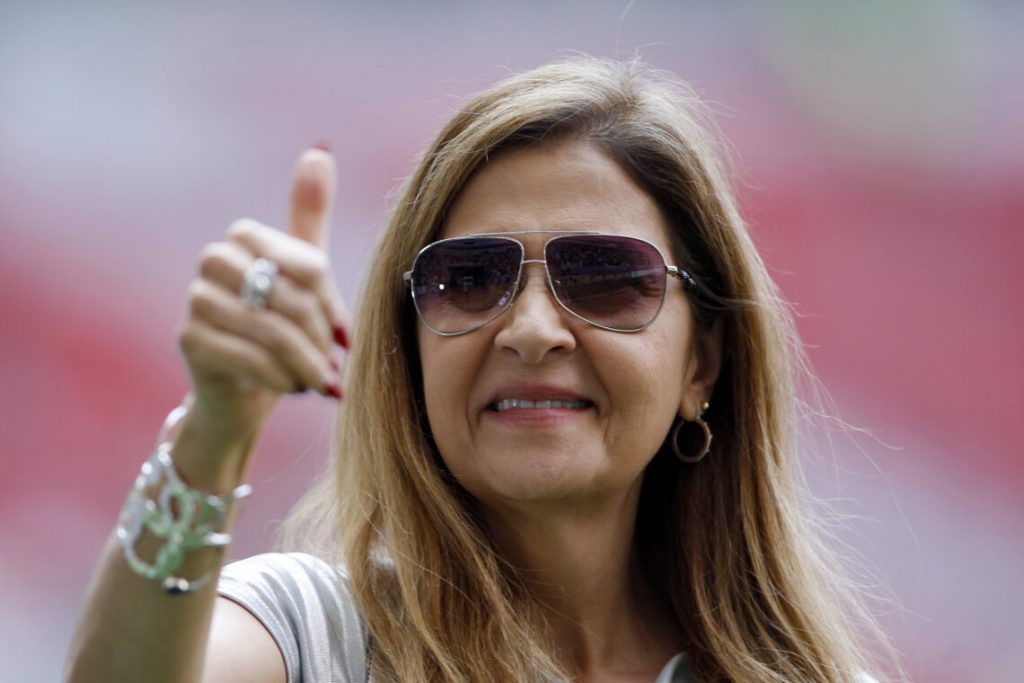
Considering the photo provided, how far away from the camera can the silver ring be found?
4.25 feet

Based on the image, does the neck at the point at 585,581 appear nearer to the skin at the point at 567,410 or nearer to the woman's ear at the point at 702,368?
the skin at the point at 567,410

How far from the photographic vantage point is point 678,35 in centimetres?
636

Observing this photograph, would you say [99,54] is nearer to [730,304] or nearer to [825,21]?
[825,21]

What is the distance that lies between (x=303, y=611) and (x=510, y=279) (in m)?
0.65

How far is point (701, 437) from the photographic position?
256 centimetres

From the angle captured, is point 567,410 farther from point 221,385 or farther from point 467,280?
point 221,385

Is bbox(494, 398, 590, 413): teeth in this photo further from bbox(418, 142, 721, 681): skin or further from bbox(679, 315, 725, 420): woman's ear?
bbox(679, 315, 725, 420): woman's ear

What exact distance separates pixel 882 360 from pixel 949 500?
0.64 metres

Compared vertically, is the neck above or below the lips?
below

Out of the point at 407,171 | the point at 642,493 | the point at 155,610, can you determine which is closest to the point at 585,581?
the point at 642,493

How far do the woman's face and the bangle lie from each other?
0.80 m

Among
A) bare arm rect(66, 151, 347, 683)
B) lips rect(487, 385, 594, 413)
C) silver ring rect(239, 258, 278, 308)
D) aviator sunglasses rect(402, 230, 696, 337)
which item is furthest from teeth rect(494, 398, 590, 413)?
silver ring rect(239, 258, 278, 308)

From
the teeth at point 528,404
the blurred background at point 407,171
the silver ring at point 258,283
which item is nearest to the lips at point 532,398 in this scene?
the teeth at point 528,404

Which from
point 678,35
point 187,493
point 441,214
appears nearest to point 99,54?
point 678,35
